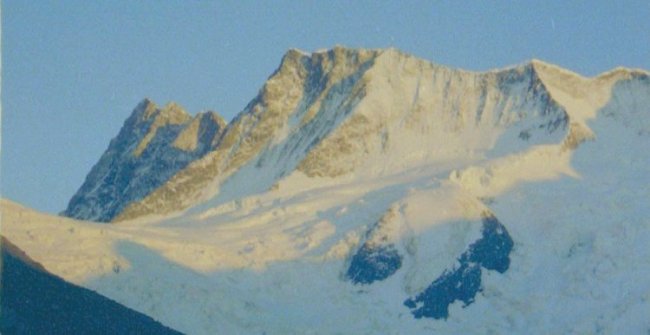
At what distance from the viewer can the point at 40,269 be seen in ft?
527

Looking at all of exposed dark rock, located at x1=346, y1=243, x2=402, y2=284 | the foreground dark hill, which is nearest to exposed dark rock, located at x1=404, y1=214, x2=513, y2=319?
exposed dark rock, located at x1=346, y1=243, x2=402, y2=284

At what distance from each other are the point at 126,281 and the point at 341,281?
1285 inches

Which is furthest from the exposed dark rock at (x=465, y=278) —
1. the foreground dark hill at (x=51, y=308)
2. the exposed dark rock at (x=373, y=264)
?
the foreground dark hill at (x=51, y=308)

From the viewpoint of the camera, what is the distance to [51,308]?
148 m

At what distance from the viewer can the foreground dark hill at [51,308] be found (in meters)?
142

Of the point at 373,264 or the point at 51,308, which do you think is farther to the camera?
the point at 373,264

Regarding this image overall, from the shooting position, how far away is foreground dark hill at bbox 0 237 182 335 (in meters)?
142

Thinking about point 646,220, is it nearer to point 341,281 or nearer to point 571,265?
point 571,265

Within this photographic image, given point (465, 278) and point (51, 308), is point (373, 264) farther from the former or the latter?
point (51, 308)

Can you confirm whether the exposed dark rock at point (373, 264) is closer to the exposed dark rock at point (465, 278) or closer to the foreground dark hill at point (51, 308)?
the exposed dark rock at point (465, 278)

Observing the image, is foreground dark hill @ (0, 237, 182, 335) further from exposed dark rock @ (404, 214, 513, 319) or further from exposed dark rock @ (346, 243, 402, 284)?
exposed dark rock @ (404, 214, 513, 319)


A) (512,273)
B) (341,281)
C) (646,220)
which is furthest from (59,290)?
(646,220)

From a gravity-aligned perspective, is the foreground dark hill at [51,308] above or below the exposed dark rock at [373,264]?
below

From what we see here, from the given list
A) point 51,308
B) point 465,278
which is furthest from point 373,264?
point 51,308
